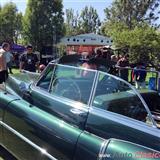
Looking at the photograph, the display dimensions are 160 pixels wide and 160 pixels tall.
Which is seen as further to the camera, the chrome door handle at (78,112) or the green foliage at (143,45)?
the green foliage at (143,45)

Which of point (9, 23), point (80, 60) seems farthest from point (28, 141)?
point (9, 23)

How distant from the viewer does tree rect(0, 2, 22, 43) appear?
48281 mm

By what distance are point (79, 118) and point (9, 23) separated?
154 feet

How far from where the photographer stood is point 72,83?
4.04 metres

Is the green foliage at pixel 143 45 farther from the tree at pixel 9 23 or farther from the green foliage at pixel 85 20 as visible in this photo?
the green foliage at pixel 85 20

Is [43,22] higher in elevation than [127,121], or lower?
higher

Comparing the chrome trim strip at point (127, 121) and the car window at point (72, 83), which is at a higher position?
the car window at point (72, 83)

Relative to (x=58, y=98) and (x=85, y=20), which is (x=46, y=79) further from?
(x=85, y=20)

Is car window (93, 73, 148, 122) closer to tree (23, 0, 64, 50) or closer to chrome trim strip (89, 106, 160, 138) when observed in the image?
chrome trim strip (89, 106, 160, 138)

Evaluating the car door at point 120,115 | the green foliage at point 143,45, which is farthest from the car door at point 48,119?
Answer: the green foliage at point 143,45

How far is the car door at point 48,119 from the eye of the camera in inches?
127

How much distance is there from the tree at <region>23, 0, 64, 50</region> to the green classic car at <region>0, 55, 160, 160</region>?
122ft

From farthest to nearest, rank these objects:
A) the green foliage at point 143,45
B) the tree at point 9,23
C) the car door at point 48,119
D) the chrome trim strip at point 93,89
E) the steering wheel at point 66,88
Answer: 1. the tree at point 9,23
2. the green foliage at point 143,45
3. the steering wheel at point 66,88
4. the chrome trim strip at point 93,89
5. the car door at point 48,119

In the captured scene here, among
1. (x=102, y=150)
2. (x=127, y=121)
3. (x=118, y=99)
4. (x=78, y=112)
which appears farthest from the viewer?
(x=78, y=112)
